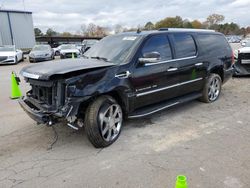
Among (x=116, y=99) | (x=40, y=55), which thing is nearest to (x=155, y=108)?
(x=116, y=99)

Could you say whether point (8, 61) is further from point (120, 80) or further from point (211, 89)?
point (120, 80)

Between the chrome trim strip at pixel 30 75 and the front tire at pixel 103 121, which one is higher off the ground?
the chrome trim strip at pixel 30 75

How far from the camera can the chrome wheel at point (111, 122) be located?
4.05 m

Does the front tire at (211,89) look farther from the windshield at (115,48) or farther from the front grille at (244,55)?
the front grille at (244,55)

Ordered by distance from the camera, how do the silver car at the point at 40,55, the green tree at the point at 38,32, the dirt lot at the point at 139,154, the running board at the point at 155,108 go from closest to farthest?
1. the dirt lot at the point at 139,154
2. the running board at the point at 155,108
3. the silver car at the point at 40,55
4. the green tree at the point at 38,32

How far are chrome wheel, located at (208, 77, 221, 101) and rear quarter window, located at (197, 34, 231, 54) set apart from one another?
30.6 inches

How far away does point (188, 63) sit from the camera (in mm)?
5598

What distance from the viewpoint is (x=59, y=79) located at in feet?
12.2

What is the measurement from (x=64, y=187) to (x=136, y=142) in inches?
61.0

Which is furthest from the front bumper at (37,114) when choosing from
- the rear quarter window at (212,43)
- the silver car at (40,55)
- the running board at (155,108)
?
the silver car at (40,55)

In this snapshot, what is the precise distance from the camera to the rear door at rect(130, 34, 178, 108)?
4574 mm

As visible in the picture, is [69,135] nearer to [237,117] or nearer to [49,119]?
[49,119]

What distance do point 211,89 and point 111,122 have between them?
136 inches

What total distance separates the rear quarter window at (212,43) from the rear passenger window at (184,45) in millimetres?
359
